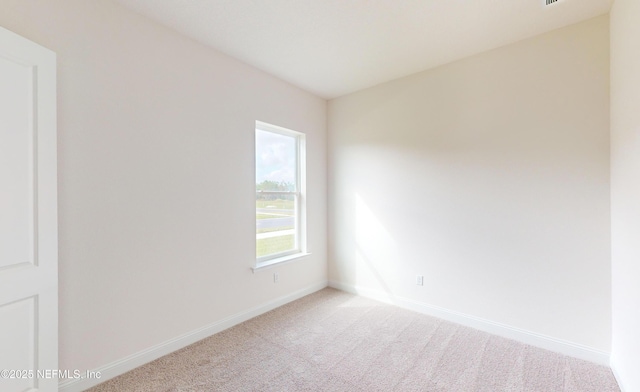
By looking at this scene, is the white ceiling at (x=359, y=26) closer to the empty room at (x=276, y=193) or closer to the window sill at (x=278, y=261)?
the empty room at (x=276, y=193)

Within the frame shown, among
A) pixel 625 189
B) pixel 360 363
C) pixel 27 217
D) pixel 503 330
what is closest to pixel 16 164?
pixel 27 217

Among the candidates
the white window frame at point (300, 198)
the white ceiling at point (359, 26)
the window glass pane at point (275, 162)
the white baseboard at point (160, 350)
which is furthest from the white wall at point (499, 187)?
the white baseboard at point (160, 350)

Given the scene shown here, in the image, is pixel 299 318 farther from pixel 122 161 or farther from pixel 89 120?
pixel 89 120

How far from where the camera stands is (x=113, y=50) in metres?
2.05

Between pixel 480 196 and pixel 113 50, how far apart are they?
3466 millimetres

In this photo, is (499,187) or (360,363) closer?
(360,363)

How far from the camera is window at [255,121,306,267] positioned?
131 inches

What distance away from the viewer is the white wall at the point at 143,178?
185cm

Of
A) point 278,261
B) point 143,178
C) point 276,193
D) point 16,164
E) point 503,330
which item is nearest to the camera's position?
point 16,164

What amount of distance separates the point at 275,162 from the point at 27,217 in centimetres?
232

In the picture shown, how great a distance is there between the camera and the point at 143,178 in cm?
221

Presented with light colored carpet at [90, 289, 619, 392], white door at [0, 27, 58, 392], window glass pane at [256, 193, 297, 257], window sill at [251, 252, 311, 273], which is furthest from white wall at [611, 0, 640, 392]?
white door at [0, 27, 58, 392]

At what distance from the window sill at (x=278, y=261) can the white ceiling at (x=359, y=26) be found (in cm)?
228

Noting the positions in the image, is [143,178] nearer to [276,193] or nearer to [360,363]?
[276,193]
